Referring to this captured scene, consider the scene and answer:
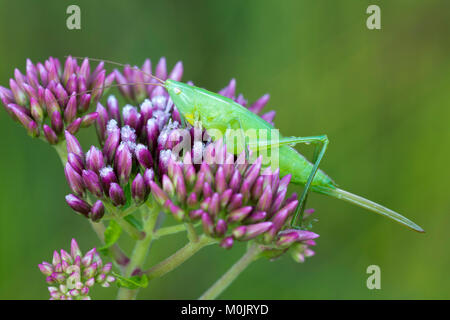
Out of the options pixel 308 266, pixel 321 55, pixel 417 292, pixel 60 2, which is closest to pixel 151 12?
pixel 60 2

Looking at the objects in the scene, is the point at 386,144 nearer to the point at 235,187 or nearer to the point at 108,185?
the point at 235,187

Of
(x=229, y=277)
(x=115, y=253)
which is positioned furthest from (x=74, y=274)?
(x=229, y=277)

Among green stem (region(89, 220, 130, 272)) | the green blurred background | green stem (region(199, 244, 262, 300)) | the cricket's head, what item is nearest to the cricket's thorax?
the cricket's head

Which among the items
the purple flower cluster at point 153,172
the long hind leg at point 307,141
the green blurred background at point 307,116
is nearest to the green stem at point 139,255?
the purple flower cluster at point 153,172

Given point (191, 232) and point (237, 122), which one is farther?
point (237, 122)

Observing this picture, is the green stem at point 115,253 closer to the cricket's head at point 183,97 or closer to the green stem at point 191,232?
the green stem at point 191,232

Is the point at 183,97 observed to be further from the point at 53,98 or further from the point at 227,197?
the point at 53,98
